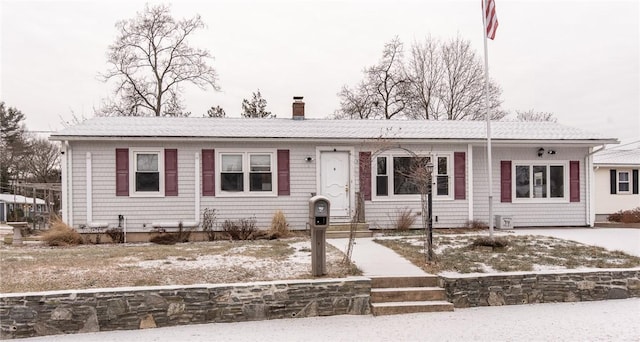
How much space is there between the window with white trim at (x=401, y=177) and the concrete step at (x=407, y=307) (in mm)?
7453

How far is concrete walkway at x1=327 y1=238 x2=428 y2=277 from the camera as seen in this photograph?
7.57 m

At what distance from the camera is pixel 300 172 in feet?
45.3

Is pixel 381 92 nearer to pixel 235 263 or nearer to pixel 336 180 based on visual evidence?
pixel 336 180

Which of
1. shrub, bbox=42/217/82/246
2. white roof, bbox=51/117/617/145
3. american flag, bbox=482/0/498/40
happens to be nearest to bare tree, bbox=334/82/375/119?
white roof, bbox=51/117/617/145

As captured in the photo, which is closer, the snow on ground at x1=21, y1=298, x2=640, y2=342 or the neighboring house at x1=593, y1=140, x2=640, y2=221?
the snow on ground at x1=21, y1=298, x2=640, y2=342

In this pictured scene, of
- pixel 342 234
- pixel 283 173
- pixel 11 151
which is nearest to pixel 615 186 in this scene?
pixel 342 234

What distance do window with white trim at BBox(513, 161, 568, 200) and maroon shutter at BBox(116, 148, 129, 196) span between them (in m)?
11.7

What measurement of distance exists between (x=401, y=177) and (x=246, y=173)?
4700 mm

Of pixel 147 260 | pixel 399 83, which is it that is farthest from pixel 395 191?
pixel 399 83

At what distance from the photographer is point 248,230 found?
13.0m

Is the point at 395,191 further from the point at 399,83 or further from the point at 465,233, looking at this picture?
the point at 399,83

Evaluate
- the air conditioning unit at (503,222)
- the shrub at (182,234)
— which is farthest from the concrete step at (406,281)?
the air conditioning unit at (503,222)

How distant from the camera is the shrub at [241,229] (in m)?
12.9

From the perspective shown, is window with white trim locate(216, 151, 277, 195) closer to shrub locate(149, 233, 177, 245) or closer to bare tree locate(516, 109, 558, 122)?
shrub locate(149, 233, 177, 245)
